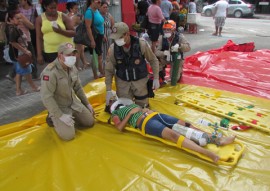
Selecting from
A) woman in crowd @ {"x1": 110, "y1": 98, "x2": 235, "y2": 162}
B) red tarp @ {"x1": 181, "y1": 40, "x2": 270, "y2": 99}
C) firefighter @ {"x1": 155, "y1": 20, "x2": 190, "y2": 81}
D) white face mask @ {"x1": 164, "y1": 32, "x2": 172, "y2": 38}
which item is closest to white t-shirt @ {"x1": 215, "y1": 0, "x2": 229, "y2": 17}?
red tarp @ {"x1": 181, "y1": 40, "x2": 270, "y2": 99}

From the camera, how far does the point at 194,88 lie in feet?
15.5

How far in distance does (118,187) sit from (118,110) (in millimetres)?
1170

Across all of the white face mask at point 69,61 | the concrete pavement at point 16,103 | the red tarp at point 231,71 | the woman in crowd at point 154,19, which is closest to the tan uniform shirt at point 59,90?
the white face mask at point 69,61

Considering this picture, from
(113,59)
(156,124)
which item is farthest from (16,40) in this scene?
(156,124)

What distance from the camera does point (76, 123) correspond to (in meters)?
3.60

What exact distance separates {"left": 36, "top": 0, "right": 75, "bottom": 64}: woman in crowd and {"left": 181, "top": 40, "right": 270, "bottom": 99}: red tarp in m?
2.40

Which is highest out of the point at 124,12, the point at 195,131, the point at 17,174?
the point at 124,12

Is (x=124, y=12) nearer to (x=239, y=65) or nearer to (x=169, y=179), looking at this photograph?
(x=239, y=65)

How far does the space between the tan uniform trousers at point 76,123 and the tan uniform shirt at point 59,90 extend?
81mm

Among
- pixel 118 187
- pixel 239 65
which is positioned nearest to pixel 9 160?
pixel 118 187

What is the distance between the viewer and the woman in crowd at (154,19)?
736 centimetres

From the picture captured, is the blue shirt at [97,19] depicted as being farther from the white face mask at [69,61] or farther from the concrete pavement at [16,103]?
the white face mask at [69,61]

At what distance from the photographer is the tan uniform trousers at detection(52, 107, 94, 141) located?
10.5 ft

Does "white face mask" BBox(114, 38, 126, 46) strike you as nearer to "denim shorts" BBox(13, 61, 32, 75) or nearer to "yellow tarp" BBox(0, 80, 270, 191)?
"yellow tarp" BBox(0, 80, 270, 191)
